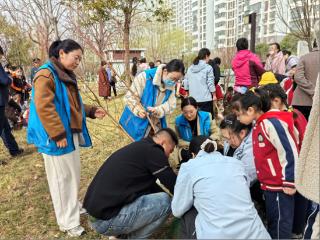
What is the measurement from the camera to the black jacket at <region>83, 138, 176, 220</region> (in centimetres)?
237

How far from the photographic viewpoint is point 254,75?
16.8 ft

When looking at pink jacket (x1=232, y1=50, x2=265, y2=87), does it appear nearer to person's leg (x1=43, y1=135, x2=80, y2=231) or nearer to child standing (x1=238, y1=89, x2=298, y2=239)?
child standing (x1=238, y1=89, x2=298, y2=239)

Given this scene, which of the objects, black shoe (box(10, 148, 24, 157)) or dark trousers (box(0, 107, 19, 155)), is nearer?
dark trousers (box(0, 107, 19, 155))

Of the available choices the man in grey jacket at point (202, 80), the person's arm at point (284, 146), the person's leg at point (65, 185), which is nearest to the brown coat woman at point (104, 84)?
the man in grey jacket at point (202, 80)

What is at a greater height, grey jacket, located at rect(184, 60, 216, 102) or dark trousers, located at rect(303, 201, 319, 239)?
grey jacket, located at rect(184, 60, 216, 102)

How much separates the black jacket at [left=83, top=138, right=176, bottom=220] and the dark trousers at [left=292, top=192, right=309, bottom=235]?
0.97m

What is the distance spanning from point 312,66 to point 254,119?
1778 millimetres

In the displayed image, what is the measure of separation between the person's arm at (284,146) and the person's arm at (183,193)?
64 cm

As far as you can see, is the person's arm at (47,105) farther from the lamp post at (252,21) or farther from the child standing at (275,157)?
the lamp post at (252,21)

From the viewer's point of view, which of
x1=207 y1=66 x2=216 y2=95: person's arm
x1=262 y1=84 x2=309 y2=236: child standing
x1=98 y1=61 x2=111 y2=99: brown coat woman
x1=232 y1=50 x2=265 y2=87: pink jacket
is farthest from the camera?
x1=98 y1=61 x2=111 y2=99: brown coat woman

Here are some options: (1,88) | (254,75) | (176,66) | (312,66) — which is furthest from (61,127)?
(254,75)

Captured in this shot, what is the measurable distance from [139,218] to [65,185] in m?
0.73

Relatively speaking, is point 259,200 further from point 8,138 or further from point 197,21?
point 197,21

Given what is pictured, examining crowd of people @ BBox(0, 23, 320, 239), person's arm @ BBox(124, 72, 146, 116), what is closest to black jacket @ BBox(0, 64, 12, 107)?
crowd of people @ BBox(0, 23, 320, 239)
